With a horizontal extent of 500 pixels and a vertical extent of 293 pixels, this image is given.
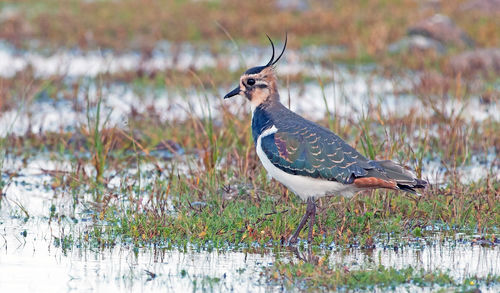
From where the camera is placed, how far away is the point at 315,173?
656 cm

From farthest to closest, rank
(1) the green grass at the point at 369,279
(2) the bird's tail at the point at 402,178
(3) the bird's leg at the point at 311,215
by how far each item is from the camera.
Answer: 1. (3) the bird's leg at the point at 311,215
2. (2) the bird's tail at the point at 402,178
3. (1) the green grass at the point at 369,279

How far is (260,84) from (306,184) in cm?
112

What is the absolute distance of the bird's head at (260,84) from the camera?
7285 millimetres

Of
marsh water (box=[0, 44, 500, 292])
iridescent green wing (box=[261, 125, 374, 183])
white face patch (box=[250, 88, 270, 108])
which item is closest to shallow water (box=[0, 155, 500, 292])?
marsh water (box=[0, 44, 500, 292])

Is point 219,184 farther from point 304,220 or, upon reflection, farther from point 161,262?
point 161,262

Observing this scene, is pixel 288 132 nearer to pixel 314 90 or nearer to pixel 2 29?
pixel 314 90

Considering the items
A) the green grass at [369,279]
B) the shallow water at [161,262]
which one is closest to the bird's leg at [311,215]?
the shallow water at [161,262]

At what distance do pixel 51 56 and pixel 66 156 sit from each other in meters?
7.77

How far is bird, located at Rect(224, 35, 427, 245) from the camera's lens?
21.2ft

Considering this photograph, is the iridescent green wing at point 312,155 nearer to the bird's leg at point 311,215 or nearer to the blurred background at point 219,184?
the bird's leg at point 311,215

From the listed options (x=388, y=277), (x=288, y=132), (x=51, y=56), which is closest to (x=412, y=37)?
(x=51, y=56)

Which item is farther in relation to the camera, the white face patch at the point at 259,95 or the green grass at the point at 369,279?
the white face patch at the point at 259,95

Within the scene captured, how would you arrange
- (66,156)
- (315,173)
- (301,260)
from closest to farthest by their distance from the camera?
1. (301,260)
2. (315,173)
3. (66,156)

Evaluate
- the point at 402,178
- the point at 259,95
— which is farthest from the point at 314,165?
the point at 259,95
